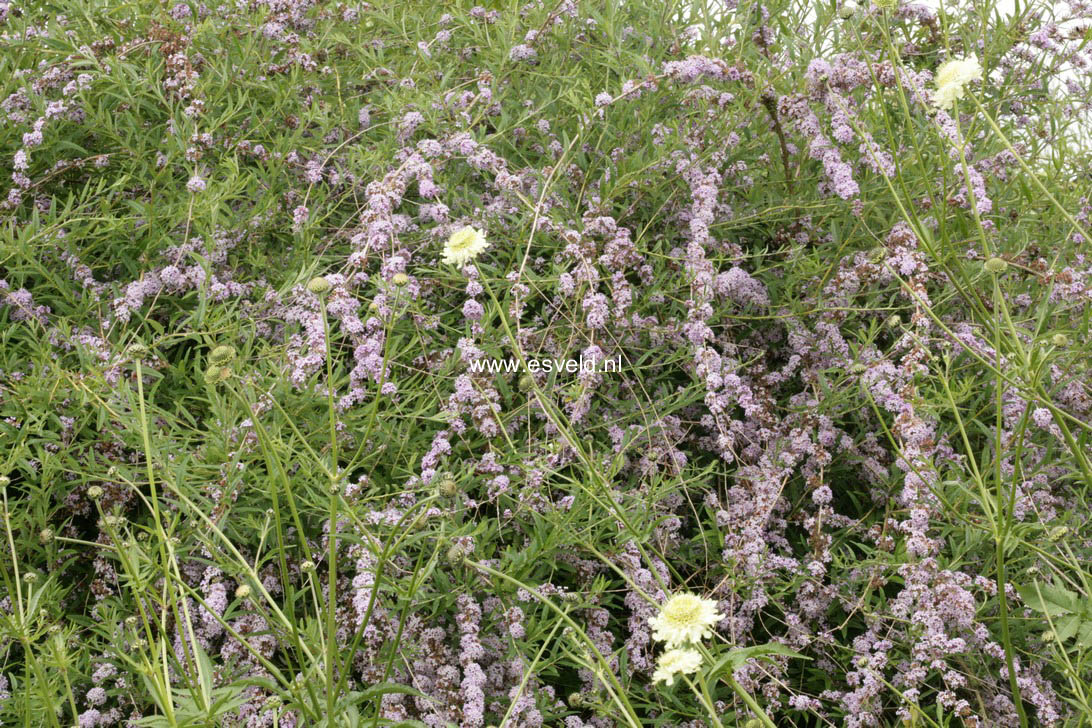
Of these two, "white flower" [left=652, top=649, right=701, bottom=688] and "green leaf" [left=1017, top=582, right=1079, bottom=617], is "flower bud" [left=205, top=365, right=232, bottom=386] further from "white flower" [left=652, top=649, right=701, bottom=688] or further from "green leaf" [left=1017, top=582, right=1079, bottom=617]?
"green leaf" [left=1017, top=582, right=1079, bottom=617]

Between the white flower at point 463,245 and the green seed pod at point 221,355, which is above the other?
the white flower at point 463,245

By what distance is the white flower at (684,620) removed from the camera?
1.15m

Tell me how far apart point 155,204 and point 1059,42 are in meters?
2.09

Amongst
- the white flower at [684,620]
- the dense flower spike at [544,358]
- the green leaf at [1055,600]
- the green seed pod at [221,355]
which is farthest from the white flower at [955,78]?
the green seed pod at [221,355]

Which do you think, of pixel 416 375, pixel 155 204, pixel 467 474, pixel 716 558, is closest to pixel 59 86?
pixel 155 204

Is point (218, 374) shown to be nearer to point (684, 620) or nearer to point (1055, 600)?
point (684, 620)

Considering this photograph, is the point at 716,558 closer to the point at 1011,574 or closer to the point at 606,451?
the point at 606,451

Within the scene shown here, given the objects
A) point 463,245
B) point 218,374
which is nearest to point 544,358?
point 463,245

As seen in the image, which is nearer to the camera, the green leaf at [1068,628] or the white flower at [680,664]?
the white flower at [680,664]

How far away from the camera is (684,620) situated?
117cm

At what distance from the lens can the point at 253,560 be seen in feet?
6.41

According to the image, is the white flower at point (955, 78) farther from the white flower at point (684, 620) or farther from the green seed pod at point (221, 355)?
the green seed pod at point (221, 355)

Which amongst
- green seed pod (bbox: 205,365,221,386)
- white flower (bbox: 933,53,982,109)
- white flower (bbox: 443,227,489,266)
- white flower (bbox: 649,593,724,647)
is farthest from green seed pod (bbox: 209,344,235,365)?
white flower (bbox: 933,53,982,109)

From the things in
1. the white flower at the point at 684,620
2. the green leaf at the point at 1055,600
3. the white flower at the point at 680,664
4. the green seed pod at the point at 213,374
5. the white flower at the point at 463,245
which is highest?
the white flower at the point at 463,245
